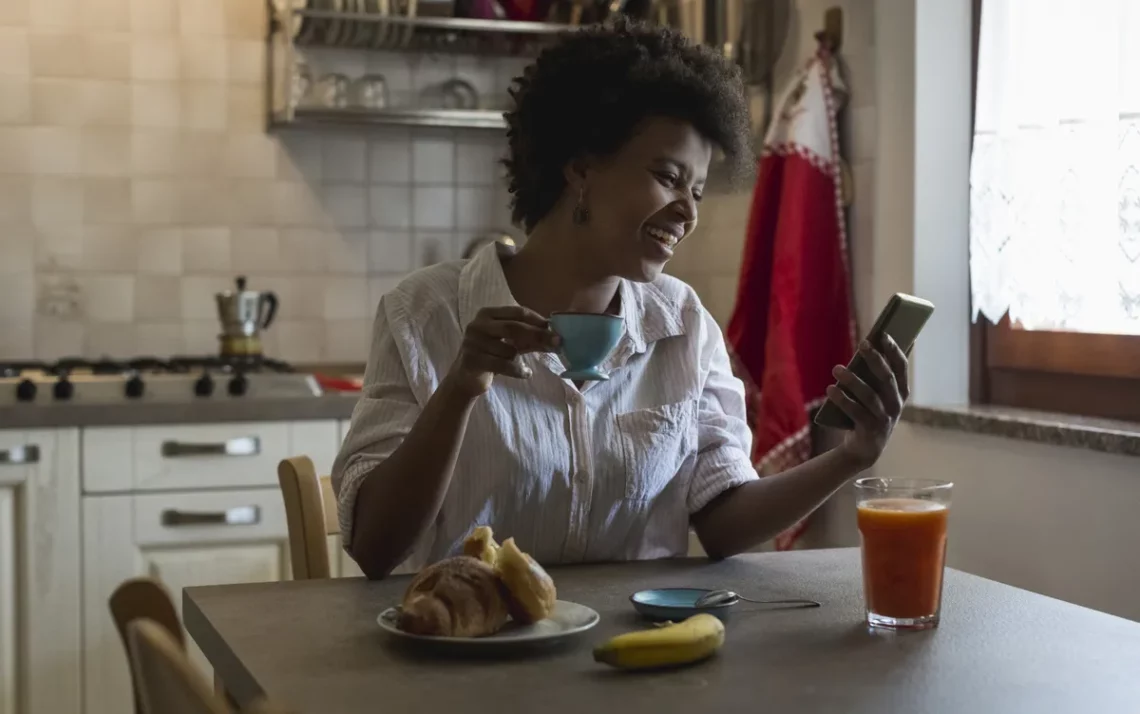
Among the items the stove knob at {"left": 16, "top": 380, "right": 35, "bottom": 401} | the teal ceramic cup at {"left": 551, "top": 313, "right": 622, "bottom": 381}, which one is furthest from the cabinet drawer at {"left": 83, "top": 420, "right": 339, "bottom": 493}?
the teal ceramic cup at {"left": 551, "top": 313, "right": 622, "bottom": 381}

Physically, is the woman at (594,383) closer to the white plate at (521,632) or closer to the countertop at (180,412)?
the white plate at (521,632)

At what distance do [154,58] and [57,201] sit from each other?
41cm

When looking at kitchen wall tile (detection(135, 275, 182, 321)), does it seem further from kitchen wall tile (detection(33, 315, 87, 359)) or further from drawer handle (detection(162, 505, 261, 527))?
drawer handle (detection(162, 505, 261, 527))

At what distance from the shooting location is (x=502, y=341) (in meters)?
1.32

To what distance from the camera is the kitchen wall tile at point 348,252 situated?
3.42 m

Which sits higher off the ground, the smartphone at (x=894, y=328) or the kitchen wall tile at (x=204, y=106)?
the kitchen wall tile at (x=204, y=106)

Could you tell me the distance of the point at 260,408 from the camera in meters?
2.78

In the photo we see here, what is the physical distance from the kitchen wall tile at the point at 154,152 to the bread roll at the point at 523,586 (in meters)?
2.38

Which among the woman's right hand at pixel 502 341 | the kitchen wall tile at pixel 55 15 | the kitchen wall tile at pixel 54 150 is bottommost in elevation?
the woman's right hand at pixel 502 341

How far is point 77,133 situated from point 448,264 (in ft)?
6.16

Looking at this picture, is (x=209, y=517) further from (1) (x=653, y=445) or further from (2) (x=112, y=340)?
(1) (x=653, y=445)

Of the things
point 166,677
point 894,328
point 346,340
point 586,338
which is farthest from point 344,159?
point 166,677

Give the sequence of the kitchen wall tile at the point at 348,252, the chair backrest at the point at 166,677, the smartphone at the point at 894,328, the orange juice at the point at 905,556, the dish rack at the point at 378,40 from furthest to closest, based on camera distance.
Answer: the kitchen wall tile at the point at 348,252 < the dish rack at the point at 378,40 < the smartphone at the point at 894,328 < the orange juice at the point at 905,556 < the chair backrest at the point at 166,677

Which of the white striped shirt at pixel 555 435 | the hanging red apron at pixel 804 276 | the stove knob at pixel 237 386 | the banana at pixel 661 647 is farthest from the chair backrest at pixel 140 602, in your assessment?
the stove knob at pixel 237 386
